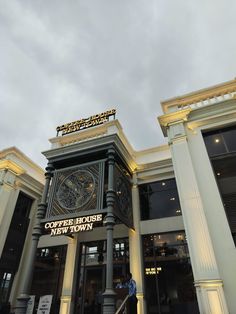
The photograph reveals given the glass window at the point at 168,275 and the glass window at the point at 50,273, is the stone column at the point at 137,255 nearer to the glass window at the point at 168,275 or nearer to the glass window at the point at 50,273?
the glass window at the point at 168,275

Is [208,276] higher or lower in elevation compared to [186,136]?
lower

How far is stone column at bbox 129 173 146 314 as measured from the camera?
10.1m

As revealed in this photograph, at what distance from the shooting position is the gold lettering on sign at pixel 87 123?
43.8 ft

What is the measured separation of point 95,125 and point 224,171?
745 cm

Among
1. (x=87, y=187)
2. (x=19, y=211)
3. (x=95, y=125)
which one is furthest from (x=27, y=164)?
(x=87, y=187)

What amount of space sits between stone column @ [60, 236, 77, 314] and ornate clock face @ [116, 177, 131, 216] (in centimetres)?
379

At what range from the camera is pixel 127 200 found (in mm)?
12102

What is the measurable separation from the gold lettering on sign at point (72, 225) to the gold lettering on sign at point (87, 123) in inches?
225

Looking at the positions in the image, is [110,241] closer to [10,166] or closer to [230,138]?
[230,138]

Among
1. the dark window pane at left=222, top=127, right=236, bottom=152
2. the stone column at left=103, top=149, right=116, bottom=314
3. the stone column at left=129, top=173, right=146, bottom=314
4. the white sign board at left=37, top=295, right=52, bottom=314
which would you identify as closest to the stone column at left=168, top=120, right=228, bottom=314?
the dark window pane at left=222, top=127, right=236, bottom=152

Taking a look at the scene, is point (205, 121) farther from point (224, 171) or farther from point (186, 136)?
point (224, 171)

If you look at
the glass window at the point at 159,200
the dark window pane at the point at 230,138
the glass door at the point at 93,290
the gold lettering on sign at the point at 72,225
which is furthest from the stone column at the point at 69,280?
the dark window pane at the point at 230,138

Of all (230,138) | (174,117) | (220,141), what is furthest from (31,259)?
(230,138)

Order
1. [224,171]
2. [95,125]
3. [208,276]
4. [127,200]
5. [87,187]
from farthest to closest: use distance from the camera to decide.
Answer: [95,125], [127,200], [87,187], [224,171], [208,276]
